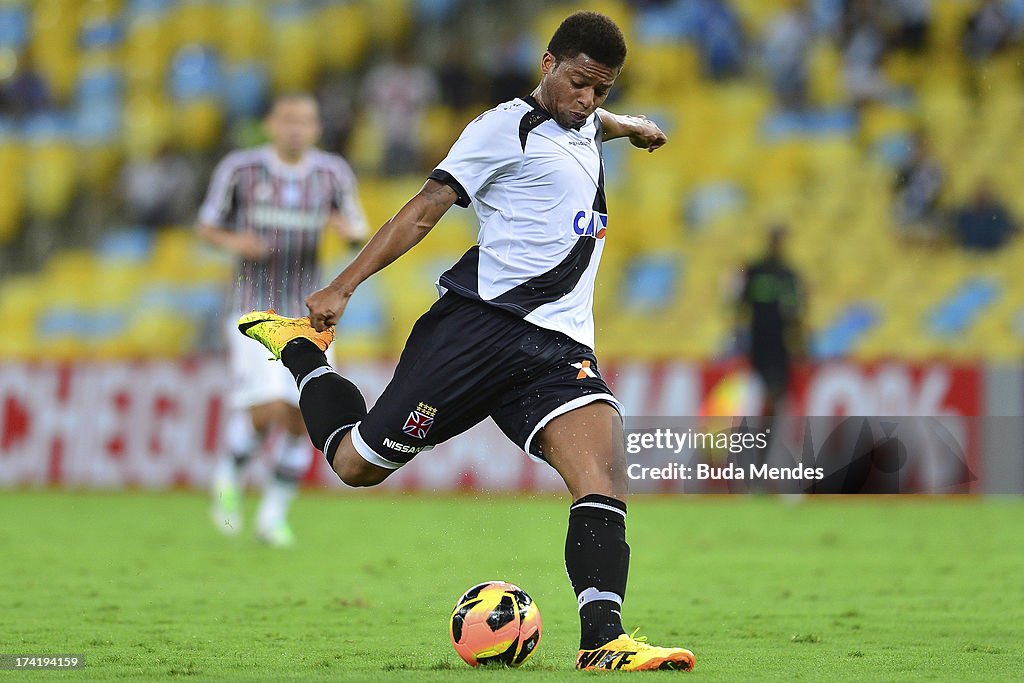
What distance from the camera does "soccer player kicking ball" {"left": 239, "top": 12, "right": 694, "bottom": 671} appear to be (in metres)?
5.04

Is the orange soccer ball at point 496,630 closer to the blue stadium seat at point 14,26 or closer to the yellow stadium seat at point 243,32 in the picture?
the yellow stadium seat at point 243,32

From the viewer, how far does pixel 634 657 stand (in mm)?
4699

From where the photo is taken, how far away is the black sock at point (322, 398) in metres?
5.75

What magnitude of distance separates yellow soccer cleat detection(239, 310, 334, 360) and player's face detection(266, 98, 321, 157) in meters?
3.62

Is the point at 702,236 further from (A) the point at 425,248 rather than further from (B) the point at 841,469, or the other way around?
(B) the point at 841,469

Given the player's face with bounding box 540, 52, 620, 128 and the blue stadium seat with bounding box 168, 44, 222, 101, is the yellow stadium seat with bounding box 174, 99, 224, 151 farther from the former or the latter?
the player's face with bounding box 540, 52, 620, 128

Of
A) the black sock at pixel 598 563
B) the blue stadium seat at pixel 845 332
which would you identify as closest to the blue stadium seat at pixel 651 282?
the blue stadium seat at pixel 845 332

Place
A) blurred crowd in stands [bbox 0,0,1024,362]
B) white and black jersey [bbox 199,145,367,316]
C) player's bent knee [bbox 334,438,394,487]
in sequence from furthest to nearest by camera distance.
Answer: blurred crowd in stands [bbox 0,0,1024,362], white and black jersey [bbox 199,145,367,316], player's bent knee [bbox 334,438,394,487]

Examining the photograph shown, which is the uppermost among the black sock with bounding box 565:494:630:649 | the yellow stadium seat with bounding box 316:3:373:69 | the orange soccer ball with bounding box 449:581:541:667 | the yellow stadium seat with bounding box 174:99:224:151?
the yellow stadium seat with bounding box 316:3:373:69

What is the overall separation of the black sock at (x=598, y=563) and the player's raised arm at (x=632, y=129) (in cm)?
147

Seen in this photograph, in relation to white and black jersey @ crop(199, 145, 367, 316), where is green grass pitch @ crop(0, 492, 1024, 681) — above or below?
below

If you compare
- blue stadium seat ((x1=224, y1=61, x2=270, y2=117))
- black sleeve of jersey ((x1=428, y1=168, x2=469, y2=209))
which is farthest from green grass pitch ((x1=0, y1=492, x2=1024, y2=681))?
blue stadium seat ((x1=224, y1=61, x2=270, y2=117))

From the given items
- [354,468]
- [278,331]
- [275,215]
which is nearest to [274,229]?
[275,215]

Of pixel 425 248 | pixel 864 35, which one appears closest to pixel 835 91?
pixel 864 35
